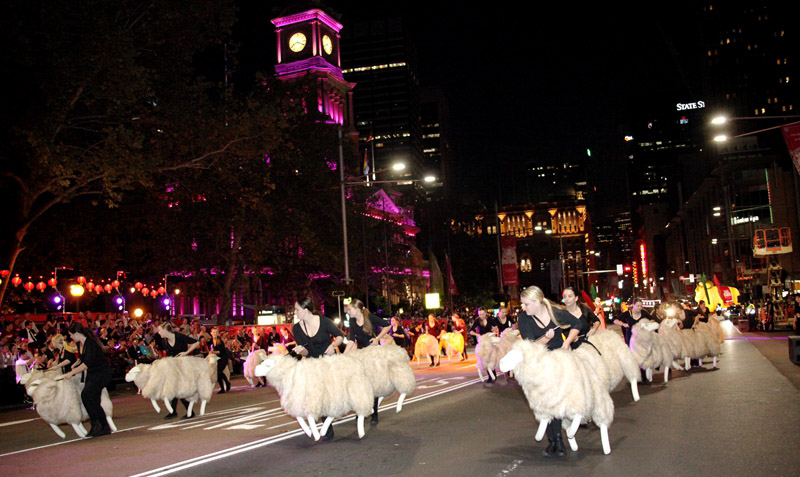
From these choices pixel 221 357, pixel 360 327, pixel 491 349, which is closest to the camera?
pixel 360 327

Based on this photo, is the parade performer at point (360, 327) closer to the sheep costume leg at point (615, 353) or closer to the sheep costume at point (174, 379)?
the sheep costume at point (174, 379)

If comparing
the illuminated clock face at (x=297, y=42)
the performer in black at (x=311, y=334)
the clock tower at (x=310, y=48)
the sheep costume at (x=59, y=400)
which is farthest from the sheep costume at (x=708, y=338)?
the illuminated clock face at (x=297, y=42)

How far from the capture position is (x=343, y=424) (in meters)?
11.8

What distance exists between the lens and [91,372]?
39.3ft

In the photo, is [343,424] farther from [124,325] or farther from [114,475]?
[124,325]

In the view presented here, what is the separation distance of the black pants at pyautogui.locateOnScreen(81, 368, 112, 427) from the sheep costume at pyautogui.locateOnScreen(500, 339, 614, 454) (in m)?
7.27

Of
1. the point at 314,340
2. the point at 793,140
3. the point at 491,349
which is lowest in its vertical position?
the point at 491,349

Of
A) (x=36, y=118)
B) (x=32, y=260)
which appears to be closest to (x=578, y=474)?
(x=36, y=118)

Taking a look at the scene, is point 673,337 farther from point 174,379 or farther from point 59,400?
point 59,400

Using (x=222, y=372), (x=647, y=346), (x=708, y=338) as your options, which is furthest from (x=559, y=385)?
(x=222, y=372)

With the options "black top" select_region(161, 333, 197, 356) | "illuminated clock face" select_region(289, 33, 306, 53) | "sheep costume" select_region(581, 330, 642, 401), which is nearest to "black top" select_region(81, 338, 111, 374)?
"black top" select_region(161, 333, 197, 356)

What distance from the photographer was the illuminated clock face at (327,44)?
89.4 meters

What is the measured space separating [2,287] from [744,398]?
21.9 m

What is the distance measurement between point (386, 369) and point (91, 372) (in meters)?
4.86
